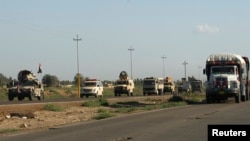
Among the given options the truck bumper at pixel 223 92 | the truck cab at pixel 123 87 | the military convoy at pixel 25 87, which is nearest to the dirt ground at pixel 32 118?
the truck bumper at pixel 223 92

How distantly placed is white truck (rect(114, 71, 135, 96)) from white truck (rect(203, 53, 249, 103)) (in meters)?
32.4

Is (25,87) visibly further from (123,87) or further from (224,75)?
(123,87)

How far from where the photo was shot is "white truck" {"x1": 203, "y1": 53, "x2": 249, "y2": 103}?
40938 millimetres

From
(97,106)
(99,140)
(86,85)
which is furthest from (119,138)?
(86,85)

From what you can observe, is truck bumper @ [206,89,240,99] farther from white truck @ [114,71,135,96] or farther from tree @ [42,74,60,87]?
tree @ [42,74,60,87]

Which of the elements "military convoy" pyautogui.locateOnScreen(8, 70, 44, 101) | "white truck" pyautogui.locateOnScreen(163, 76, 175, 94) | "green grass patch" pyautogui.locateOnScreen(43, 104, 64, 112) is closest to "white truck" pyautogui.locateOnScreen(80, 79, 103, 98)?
"military convoy" pyautogui.locateOnScreen(8, 70, 44, 101)

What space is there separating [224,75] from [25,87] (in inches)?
853

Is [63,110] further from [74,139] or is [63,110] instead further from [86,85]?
[86,85]

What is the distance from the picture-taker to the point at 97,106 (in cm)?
4088

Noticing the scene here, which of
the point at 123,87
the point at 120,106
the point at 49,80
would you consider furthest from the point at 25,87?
the point at 49,80

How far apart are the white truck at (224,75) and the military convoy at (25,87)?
64.5 feet

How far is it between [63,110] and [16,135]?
17132 millimetres

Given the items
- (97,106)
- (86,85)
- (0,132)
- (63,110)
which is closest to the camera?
(0,132)

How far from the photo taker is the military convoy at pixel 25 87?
53031mm
